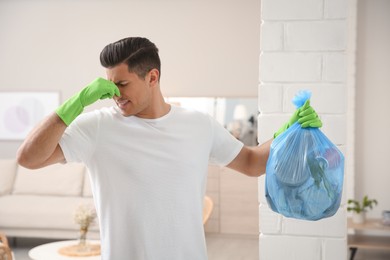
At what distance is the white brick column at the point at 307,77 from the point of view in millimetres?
1865

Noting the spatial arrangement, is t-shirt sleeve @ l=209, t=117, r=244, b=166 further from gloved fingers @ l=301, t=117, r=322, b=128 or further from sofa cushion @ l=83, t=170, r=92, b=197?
sofa cushion @ l=83, t=170, r=92, b=197

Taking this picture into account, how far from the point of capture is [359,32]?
643 centimetres

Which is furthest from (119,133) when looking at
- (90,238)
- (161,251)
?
(90,238)

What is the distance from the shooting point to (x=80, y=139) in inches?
71.5

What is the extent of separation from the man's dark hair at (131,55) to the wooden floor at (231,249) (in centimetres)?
433

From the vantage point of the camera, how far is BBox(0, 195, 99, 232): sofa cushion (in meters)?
6.25

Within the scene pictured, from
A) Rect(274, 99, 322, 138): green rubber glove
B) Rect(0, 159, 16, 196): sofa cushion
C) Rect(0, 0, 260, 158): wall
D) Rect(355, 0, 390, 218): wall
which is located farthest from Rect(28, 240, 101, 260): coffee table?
Rect(274, 99, 322, 138): green rubber glove

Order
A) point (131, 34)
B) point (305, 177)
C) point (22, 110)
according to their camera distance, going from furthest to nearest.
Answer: point (22, 110)
point (131, 34)
point (305, 177)

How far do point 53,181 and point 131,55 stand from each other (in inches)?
203

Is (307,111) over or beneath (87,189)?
over

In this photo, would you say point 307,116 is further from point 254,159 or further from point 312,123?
point 254,159

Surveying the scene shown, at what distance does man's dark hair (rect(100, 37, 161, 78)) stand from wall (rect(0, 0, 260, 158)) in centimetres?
530

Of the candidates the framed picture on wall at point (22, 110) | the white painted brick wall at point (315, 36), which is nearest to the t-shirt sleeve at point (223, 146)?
the white painted brick wall at point (315, 36)

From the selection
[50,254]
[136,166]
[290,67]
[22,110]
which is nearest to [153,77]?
[136,166]
